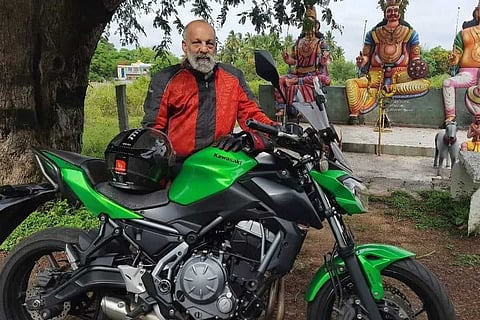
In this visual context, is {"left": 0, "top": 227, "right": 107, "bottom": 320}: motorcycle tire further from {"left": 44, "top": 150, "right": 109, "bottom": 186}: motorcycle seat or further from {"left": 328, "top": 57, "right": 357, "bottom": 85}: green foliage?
{"left": 328, "top": 57, "right": 357, "bottom": 85}: green foliage

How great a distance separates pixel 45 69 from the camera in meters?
4.89

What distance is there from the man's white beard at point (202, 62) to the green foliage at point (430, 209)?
9.22ft

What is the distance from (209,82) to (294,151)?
3.15ft

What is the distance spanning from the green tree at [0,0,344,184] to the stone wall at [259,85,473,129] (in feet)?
23.5

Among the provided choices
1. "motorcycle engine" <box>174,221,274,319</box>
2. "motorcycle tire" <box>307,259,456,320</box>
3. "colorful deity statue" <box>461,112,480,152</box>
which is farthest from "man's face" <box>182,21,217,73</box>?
"colorful deity statue" <box>461,112,480,152</box>

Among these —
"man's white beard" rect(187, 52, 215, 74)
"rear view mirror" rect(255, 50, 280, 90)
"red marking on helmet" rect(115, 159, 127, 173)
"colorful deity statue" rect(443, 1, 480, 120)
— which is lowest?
"red marking on helmet" rect(115, 159, 127, 173)

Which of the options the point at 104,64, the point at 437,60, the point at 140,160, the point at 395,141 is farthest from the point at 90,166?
the point at 104,64

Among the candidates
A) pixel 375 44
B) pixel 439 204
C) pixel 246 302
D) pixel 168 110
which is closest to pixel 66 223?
pixel 168 110

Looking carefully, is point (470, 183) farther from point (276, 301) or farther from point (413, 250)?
point (276, 301)

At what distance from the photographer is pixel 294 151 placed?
2.35 metres

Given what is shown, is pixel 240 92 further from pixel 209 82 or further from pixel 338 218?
pixel 338 218

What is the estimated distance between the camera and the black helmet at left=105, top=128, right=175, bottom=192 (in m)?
2.45

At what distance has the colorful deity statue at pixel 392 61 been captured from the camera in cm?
1180

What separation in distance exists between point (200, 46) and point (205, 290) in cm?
138
